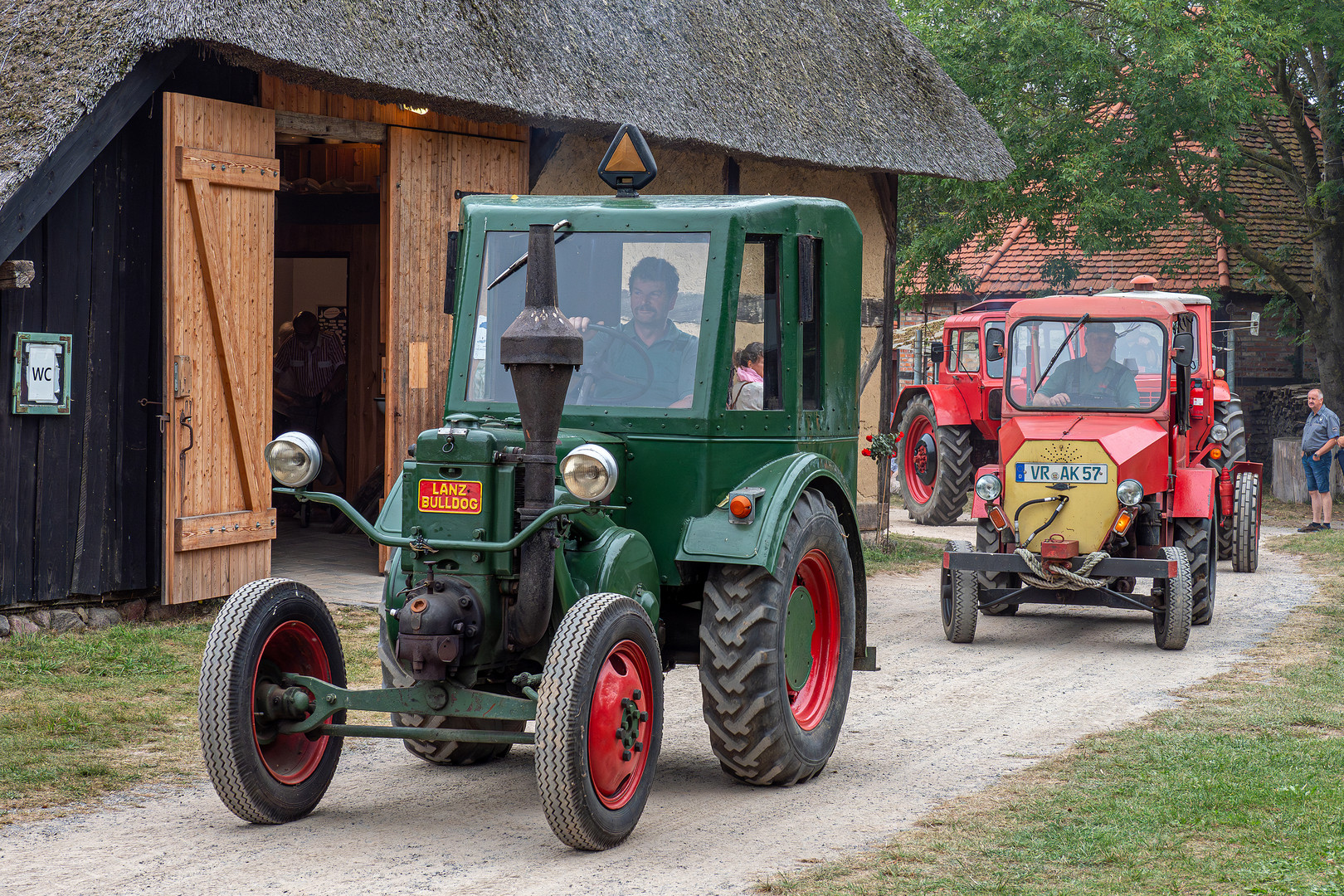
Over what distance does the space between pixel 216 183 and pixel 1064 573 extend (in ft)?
19.1

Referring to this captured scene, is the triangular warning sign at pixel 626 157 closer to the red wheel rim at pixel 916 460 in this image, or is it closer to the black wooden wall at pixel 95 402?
the black wooden wall at pixel 95 402

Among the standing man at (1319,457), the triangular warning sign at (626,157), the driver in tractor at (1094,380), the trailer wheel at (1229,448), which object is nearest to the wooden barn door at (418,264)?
the driver in tractor at (1094,380)

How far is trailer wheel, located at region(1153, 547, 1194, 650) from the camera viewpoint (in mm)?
9602

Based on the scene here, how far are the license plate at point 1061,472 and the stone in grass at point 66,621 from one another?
5.92 m

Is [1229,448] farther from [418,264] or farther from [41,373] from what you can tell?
[41,373]

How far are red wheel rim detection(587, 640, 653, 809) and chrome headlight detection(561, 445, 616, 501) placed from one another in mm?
510

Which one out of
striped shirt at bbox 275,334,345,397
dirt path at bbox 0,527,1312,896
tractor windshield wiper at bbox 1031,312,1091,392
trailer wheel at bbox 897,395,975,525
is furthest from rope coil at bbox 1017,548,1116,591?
trailer wheel at bbox 897,395,975,525

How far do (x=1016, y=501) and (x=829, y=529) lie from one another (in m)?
4.27

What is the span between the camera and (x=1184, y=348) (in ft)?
33.1

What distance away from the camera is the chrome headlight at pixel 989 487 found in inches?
401

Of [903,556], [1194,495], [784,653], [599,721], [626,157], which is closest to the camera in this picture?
[599,721]

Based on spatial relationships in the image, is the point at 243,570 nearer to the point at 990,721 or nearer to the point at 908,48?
the point at 990,721

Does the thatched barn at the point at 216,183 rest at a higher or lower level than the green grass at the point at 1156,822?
higher

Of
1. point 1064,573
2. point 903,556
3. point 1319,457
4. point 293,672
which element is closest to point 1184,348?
point 1064,573
